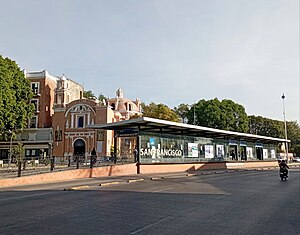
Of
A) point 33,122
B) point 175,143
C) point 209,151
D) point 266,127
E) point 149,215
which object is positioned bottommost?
point 149,215

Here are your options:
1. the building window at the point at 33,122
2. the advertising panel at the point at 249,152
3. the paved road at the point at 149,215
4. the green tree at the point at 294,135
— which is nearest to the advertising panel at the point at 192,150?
the advertising panel at the point at 249,152

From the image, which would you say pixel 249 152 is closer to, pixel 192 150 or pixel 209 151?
pixel 209 151

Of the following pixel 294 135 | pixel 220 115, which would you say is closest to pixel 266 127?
pixel 294 135

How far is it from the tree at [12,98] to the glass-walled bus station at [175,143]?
14.7 m

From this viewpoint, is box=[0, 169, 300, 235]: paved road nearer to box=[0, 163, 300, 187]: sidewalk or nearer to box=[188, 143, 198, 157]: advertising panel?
box=[0, 163, 300, 187]: sidewalk

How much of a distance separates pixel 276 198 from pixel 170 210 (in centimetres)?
584

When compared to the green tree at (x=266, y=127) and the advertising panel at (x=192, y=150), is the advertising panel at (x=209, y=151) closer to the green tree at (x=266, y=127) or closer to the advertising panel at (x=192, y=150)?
the advertising panel at (x=192, y=150)

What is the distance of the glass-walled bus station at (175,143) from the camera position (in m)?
28.0

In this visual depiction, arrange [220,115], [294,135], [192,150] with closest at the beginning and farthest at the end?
[192,150] → [220,115] → [294,135]

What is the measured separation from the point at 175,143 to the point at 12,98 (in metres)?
21.7

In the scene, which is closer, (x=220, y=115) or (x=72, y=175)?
(x=72, y=175)

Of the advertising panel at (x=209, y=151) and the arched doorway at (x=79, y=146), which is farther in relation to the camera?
the arched doorway at (x=79, y=146)

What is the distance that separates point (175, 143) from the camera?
32.8m

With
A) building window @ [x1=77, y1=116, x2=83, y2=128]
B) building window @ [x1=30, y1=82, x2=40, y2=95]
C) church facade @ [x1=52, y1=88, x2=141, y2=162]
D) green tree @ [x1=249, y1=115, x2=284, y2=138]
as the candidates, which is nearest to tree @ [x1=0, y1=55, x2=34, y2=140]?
church facade @ [x1=52, y1=88, x2=141, y2=162]
